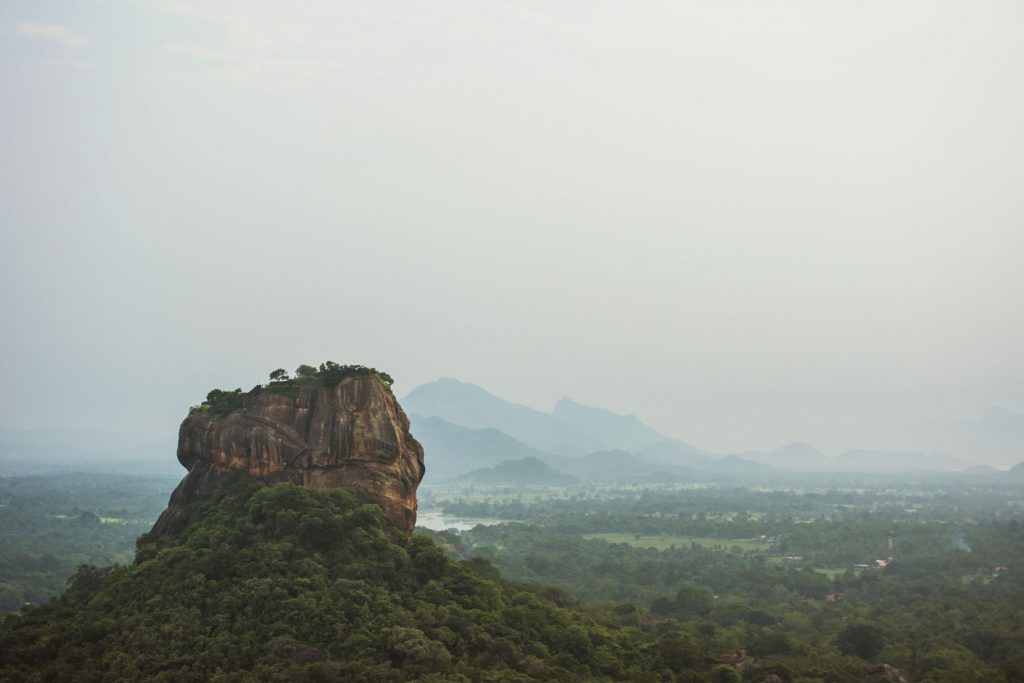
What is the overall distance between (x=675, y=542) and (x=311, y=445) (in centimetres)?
7895

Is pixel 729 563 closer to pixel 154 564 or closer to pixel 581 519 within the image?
pixel 581 519

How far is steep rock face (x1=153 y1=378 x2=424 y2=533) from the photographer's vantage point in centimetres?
3350

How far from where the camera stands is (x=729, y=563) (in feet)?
267

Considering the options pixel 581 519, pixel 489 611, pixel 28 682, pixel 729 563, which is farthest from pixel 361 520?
pixel 581 519

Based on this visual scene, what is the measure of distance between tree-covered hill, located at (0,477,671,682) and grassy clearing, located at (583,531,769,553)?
67.2 m

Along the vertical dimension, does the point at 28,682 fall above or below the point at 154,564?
below

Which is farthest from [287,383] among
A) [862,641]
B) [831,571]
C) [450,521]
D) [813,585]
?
[450,521]

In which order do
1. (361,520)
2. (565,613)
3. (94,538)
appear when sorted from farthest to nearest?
(94,538), (565,613), (361,520)

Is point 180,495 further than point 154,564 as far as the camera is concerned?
Yes

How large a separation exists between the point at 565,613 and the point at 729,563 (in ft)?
175

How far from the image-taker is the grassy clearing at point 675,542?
97625 mm

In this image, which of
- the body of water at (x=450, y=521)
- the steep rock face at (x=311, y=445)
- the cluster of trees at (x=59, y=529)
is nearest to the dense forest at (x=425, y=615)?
the cluster of trees at (x=59, y=529)

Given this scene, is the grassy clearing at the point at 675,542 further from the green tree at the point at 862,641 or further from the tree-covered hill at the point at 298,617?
the tree-covered hill at the point at 298,617

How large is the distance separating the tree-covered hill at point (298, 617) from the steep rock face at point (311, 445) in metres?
1.26
